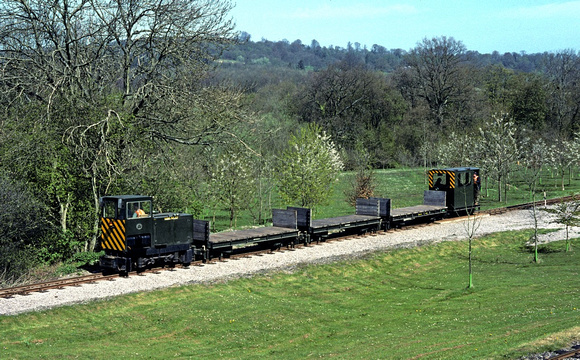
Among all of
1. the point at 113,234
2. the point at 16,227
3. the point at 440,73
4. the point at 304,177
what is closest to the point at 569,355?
the point at 113,234

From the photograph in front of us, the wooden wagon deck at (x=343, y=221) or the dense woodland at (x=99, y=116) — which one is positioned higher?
the dense woodland at (x=99, y=116)


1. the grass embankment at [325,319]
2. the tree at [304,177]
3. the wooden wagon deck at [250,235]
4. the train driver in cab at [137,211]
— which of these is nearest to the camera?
the grass embankment at [325,319]

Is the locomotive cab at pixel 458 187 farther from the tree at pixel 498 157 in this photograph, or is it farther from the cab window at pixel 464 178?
the tree at pixel 498 157

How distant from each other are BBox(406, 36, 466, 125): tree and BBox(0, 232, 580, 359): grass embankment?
74.1 m

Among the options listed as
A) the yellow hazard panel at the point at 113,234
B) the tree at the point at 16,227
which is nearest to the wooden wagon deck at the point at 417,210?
the yellow hazard panel at the point at 113,234

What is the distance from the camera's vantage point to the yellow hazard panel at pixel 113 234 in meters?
23.1

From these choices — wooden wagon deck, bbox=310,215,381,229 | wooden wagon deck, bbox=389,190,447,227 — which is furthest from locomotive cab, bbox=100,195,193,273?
wooden wagon deck, bbox=389,190,447,227

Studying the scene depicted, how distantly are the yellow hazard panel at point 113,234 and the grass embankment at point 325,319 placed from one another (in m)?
3.02

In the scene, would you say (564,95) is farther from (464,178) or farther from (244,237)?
(244,237)

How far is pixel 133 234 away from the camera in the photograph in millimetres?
23266

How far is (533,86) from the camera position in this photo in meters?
103

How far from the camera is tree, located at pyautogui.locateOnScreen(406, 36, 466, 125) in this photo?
97938 mm

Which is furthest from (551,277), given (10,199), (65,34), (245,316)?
(65,34)

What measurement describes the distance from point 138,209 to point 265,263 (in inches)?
247
